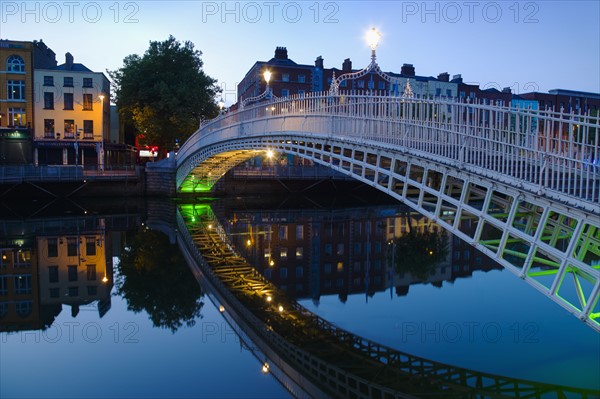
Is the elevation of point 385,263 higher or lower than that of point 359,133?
lower

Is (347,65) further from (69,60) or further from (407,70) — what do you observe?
(69,60)

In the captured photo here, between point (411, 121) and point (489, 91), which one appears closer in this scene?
point (411, 121)

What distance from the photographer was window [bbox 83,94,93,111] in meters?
40.6

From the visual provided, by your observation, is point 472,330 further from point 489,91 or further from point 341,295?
point 489,91

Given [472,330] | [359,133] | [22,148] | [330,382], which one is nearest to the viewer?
[330,382]

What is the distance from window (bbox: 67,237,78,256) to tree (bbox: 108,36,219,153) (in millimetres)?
17197

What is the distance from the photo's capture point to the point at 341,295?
1341 cm

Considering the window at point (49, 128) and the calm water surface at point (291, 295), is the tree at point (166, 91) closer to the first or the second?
the window at point (49, 128)

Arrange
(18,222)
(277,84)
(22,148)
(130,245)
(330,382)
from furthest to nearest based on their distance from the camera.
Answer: (277,84) < (22,148) < (18,222) < (130,245) < (330,382)

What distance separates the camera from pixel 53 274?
15.7m

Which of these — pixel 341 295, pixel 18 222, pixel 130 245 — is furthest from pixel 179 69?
pixel 341 295

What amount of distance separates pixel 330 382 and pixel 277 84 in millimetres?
43590

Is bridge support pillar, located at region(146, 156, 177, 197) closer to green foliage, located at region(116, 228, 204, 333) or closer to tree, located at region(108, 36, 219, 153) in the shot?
tree, located at region(108, 36, 219, 153)

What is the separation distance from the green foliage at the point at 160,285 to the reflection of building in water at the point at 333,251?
229 cm
